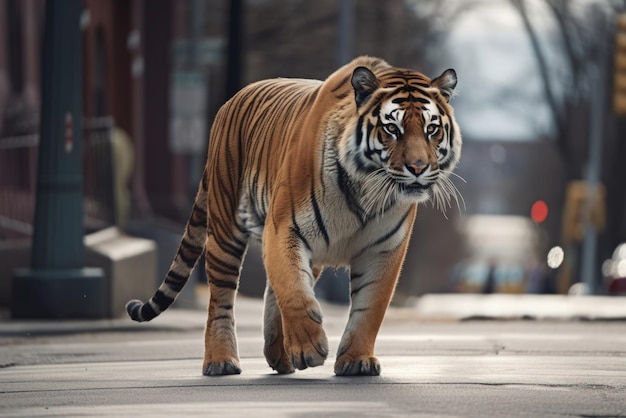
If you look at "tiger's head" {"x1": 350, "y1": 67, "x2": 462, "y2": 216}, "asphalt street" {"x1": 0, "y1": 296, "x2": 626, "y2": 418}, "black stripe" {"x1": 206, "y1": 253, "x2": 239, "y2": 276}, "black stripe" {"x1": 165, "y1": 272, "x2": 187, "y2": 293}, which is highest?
"tiger's head" {"x1": 350, "y1": 67, "x2": 462, "y2": 216}

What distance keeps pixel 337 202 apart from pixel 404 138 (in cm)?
55

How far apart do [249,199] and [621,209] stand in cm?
4155

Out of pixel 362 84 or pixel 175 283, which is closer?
pixel 362 84

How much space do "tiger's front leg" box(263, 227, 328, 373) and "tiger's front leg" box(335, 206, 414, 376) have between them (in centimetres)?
30

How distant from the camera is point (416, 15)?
45.5 m

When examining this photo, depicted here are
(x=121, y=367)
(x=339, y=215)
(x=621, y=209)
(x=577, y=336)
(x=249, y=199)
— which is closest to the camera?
(x=339, y=215)

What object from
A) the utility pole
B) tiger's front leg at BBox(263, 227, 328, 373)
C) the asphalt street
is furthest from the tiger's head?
the utility pole

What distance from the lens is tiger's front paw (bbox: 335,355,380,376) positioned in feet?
30.9

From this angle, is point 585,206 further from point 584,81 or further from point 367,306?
point 367,306

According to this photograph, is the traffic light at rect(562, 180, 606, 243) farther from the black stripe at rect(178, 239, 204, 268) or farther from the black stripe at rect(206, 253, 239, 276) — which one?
the black stripe at rect(206, 253, 239, 276)

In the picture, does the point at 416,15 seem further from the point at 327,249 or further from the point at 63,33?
the point at 327,249

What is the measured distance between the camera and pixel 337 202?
30.4ft

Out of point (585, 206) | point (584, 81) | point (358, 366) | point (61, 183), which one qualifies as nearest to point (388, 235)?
point (358, 366)

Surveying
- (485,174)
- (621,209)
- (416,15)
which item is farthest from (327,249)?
(485,174)
